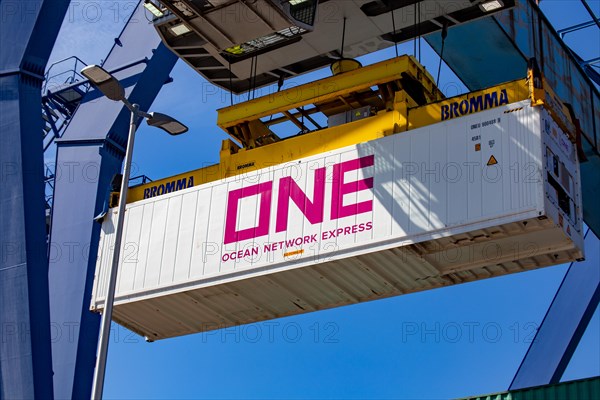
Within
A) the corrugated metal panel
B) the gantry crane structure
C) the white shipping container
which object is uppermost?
the gantry crane structure

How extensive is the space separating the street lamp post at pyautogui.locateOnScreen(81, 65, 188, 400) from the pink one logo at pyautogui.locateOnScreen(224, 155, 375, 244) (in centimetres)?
248

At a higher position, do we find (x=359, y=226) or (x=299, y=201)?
(x=299, y=201)

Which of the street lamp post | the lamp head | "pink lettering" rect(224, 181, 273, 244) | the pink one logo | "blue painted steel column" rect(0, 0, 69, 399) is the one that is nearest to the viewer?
the street lamp post

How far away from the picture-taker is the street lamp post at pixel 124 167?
1506 centimetres

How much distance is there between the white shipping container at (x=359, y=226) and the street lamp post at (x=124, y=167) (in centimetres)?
269

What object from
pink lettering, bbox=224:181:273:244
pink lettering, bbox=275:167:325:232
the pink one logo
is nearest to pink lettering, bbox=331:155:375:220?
the pink one logo

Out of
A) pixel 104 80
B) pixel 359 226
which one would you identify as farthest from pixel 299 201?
pixel 104 80

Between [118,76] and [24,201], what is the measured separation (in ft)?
13.5

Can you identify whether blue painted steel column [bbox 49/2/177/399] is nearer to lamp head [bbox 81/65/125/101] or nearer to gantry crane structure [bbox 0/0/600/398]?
gantry crane structure [bbox 0/0/600/398]

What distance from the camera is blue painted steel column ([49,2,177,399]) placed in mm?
21203

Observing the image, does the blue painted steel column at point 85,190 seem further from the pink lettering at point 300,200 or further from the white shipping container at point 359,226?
the pink lettering at point 300,200

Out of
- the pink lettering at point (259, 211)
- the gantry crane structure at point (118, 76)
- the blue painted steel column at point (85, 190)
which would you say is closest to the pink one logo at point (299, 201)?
the pink lettering at point (259, 211)

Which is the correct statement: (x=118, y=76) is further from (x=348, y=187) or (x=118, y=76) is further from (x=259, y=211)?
(x=348, y=187)

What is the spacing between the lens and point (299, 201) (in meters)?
19.1
